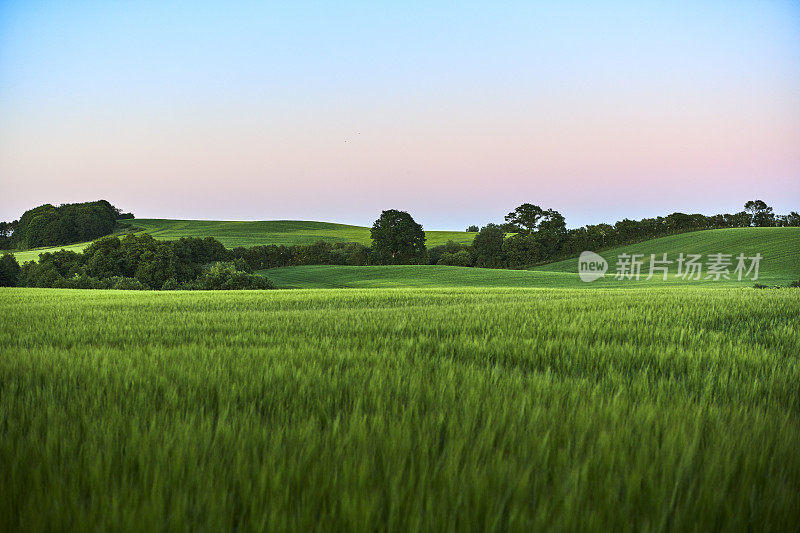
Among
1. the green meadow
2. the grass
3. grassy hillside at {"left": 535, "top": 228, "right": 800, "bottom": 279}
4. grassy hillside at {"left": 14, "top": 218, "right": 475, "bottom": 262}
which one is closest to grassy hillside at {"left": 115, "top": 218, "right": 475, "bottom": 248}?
grassy hillside at {"left": 14, "top": 218, "right": 475, "bottom": 262}

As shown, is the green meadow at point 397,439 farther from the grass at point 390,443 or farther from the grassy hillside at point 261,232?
the grassy hillside at point 261,232

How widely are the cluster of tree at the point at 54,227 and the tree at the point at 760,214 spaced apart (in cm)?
11886

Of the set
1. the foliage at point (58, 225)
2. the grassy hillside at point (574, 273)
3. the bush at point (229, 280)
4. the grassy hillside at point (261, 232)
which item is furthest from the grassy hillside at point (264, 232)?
the bush at point (229, 280)

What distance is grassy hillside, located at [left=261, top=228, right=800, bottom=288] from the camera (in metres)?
46.4

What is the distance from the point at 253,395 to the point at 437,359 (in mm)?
1795

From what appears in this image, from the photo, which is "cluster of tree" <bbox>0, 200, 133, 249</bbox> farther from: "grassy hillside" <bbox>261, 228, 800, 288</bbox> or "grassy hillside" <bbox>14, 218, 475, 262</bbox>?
"grassy hillside" <bbox>261, 228, 800, 288</bbox>

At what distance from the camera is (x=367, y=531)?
Result: 1265 mm

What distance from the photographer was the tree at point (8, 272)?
41.1 metres

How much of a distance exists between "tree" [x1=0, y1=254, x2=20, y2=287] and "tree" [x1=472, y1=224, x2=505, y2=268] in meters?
61.7

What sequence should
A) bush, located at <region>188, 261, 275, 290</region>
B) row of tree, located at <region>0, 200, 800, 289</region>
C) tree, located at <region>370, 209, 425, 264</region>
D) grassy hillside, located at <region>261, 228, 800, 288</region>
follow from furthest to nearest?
tree, located at <region>370, 209, 425, 264</region>
row of tree, located at <region>0, 200, 800, 289</region>
grassy hillside, located at <region>261, 228, 800, 288</region>
bush, located at <region>188, 261, 275, 290</region>

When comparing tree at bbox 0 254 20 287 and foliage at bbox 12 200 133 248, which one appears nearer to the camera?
tree at bbox 0 254 20 287

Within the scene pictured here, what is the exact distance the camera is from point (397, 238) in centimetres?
7662

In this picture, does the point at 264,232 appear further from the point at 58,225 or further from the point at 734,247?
the point at 734,247

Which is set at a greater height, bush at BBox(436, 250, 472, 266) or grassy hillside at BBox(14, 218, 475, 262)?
A: grassy hillside at BBox(14, 218, 475, 262)
